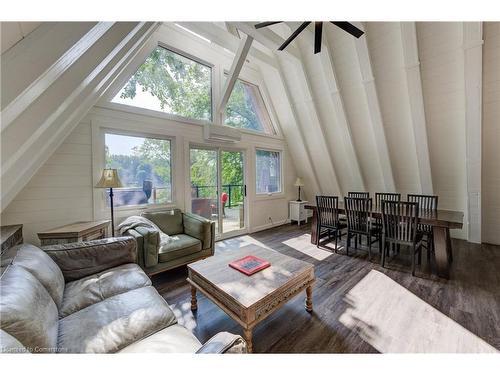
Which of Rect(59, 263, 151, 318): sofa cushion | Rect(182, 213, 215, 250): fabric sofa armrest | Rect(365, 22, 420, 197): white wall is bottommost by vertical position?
Rect(59, 263, 151, 318): sofa cushion

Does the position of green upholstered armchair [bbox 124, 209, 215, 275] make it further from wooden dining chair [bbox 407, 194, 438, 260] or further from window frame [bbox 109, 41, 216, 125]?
wooden dining chair [bbox 407, 194, 438, 260]

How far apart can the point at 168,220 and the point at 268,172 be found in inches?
116

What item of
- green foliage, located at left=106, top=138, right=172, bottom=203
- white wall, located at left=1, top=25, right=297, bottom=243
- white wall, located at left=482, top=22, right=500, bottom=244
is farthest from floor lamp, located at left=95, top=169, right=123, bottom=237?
white wall, located at left=482, top=22, right=500, bottom=244

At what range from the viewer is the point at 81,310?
136cm

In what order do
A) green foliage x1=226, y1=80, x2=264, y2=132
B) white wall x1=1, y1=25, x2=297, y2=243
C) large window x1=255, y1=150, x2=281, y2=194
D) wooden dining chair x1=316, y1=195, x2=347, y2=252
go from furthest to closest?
large window x1=255, y1=150, x2=281, y2=194
green foliage x1=226, y1=80, x2=264, y2=132
wooden dining chair x1=316, y1=195, x2=347, y2=252
white wall x1=1, y1=25, x2=297, y2=243

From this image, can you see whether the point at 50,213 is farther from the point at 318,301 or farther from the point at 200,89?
the point at 318,301

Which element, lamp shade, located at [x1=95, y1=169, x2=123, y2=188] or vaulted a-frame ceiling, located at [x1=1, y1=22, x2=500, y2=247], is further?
vaulted a-frame ceiling, located at [x1=1, y1=22, x2=500, y2=247]

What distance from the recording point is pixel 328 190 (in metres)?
5.59

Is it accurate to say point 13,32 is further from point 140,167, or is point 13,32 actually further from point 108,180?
point 140,167

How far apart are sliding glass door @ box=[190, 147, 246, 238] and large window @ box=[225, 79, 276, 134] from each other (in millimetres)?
724

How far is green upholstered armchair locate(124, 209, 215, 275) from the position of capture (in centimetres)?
233

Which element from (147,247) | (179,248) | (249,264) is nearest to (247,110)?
(179,248)

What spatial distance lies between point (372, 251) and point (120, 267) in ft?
12.2
